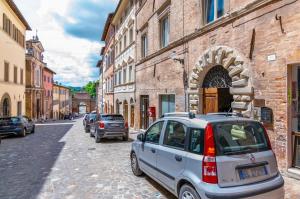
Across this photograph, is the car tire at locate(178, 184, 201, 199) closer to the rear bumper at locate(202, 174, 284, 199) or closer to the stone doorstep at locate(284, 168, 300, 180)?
the rear bumper at locate(202, 174, 284, 199)

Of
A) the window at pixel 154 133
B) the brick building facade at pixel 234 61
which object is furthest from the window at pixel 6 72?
the window at pixel 154 133

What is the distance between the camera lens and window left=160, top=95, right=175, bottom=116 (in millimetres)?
12047

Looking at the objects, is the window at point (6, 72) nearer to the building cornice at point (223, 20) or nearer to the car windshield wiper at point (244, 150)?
the building cornice at point (223, 20)

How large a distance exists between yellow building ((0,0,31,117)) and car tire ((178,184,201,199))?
22.5 meters

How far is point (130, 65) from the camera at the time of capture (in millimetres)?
20438

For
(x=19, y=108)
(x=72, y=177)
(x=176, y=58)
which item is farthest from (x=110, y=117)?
(x=19, y=108)

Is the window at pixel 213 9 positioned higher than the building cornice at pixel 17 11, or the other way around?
the building cornice at pixel 17 11

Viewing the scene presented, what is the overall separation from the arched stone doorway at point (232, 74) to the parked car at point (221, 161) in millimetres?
2705

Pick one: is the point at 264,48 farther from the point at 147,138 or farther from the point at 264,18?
the point at 147,138

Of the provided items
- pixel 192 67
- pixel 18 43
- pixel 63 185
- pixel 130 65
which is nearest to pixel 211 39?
pixel 192 67

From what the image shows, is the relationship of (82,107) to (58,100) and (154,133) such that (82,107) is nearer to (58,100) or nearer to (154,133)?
(58,100)

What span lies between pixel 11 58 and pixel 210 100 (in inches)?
902

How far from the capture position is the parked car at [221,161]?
373 centimetres

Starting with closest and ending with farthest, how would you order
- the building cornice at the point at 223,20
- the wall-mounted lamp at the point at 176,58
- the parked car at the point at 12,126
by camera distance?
the building cornice at the point at 223,20
the wall-mounted lamp at the point at 176,58
the parked car at the point at 12,126
